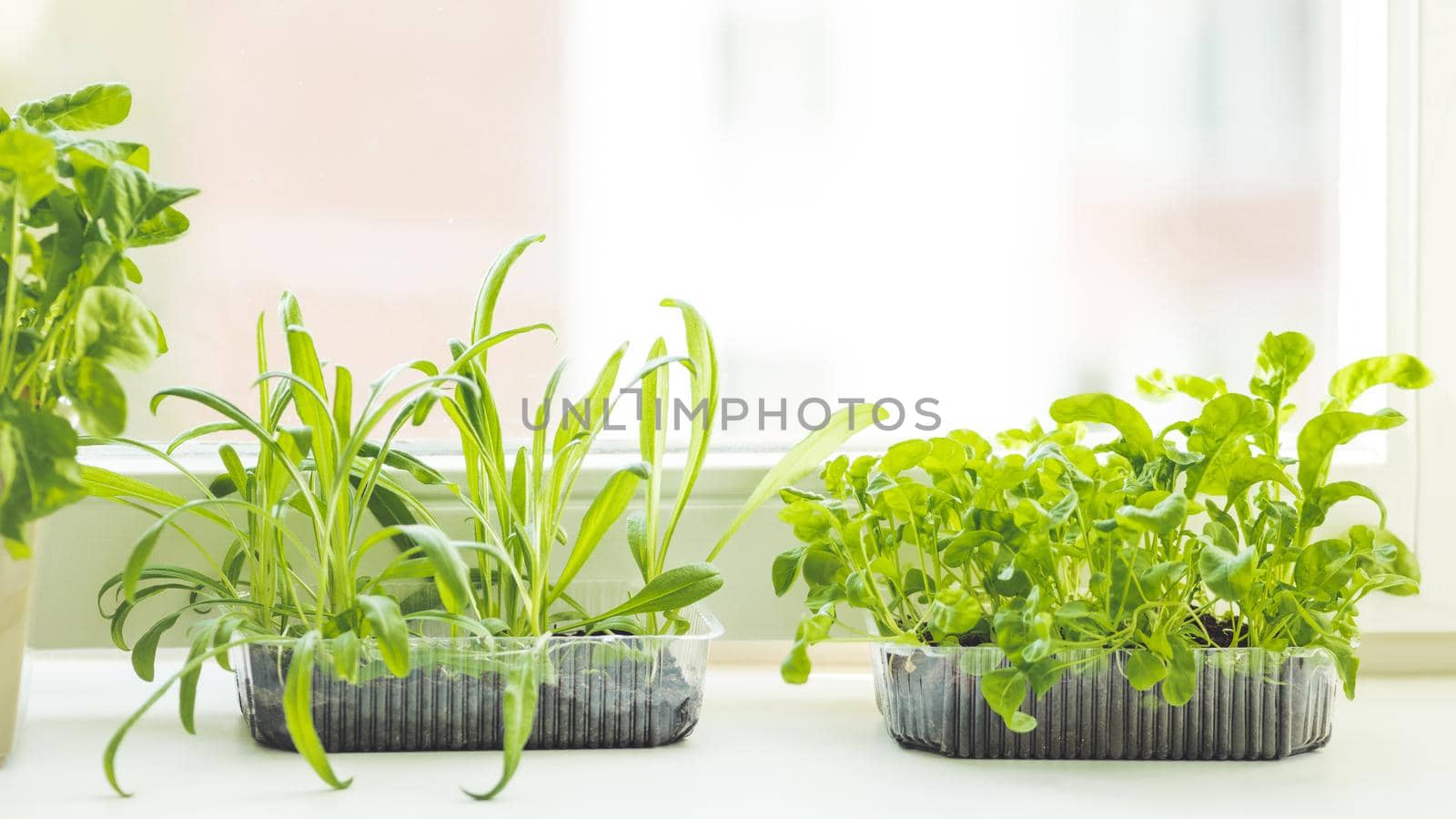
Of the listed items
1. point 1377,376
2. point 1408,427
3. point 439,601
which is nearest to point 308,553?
point 439,601

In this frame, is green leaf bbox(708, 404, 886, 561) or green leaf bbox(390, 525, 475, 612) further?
green leaf bbox(708, 404, 886, 561)

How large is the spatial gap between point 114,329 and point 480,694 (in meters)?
0.24

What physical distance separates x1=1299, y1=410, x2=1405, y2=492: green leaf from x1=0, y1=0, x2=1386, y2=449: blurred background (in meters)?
0.31

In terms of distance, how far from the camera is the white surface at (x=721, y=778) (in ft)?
1.51

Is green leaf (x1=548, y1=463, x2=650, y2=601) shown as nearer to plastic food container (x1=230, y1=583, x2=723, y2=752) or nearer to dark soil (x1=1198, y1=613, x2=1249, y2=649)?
plastic food container (x1=230, y1=583, x2=723, y2=752)

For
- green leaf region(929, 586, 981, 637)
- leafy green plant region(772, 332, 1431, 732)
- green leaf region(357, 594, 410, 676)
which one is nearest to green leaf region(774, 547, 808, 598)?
leafy green plant region(772, 332, 1431, 732)

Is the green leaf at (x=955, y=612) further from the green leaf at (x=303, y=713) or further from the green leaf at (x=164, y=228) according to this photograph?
the green leaf at (x=164, y=228)

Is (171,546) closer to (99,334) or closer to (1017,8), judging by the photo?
(99,334)

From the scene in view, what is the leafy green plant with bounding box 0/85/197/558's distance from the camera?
397 millimetres

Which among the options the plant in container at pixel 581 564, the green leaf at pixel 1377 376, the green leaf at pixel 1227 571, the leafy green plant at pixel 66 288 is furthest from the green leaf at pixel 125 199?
the green leaf at pixel 1377 376

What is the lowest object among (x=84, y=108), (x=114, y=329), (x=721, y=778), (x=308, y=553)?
(x=721, y=778)

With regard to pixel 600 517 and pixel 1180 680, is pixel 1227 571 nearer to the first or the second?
pixel 1180 680

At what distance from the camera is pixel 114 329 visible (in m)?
0.41

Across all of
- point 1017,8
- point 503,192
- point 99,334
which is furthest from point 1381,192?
point 99,334
